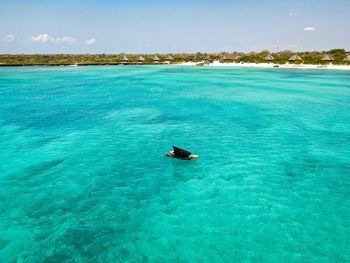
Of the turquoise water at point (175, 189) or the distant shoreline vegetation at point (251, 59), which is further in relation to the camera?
the distant shoreline vegetation at point (251, 59)

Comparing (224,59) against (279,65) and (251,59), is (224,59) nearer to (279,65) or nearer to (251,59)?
(251,59)

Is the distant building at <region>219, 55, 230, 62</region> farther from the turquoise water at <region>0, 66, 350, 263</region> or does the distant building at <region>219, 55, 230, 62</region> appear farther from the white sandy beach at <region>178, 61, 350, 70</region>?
the turquoise water at <region>0, 66, 350, 263</region>

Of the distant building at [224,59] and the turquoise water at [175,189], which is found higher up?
the distant building at [224,59]

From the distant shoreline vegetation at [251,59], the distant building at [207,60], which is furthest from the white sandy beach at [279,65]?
the distant building at [207,60]

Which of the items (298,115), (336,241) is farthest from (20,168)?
(298,115)

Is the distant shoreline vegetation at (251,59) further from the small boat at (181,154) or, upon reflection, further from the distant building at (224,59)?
the small boat at (181,154)

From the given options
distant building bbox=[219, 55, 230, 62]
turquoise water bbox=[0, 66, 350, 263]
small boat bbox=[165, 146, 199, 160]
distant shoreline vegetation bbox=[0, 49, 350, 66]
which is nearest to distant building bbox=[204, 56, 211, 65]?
distant shoreline vegetation bbox=[0, 49, 350, 66]
